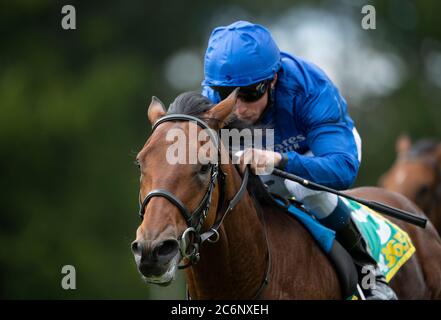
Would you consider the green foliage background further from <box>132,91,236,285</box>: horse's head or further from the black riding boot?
<box>132,91,236,285</box>: horse's head

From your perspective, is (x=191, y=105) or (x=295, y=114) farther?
(x=295, y=114)

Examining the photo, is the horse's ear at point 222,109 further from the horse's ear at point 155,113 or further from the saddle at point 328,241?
the saddle at point 328,241

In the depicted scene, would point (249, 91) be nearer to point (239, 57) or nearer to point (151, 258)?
point (239, 57)

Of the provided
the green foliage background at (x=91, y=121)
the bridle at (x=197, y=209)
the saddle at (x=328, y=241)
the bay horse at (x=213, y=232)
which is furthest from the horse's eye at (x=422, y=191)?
the green foliage background at (x=91, y=121)

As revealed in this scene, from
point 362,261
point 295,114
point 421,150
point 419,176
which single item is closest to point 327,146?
point 295,114

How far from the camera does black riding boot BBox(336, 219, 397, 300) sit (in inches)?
227

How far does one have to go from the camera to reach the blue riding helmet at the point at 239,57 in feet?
17.0

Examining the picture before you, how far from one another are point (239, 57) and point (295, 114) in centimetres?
69

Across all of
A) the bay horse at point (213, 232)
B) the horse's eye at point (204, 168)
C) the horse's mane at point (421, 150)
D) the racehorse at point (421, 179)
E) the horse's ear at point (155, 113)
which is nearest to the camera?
the bay horse at point (213, 232)

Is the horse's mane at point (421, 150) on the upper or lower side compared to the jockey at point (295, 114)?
lower

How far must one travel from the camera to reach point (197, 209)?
446cm

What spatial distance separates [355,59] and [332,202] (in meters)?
19.3

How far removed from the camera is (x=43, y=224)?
21.3m

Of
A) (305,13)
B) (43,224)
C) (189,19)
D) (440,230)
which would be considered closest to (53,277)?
(43,224)
